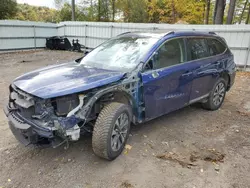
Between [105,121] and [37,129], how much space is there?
30.7 inches

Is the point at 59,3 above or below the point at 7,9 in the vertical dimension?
above

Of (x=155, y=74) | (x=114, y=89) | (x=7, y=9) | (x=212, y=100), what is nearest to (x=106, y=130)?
(x=114, y=89)

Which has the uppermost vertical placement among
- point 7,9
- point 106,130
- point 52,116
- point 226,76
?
point 7,9

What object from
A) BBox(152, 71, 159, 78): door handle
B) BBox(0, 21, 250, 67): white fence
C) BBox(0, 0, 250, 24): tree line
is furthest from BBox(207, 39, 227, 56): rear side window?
BBox(0, 0, 250, 24): tree line

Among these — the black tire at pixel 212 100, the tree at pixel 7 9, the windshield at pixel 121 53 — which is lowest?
the black tire at pixel 212 100

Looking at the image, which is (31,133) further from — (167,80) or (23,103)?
(167,80)

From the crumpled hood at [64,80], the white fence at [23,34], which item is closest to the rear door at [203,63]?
the crumpled hood at [64,80]

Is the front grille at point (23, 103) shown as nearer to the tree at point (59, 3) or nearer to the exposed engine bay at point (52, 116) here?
the exposed engine bay at point (52, 116)

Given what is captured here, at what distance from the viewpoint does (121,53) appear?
3.64 meters

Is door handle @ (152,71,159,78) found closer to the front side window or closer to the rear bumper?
the front side window

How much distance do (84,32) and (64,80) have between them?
42.3 ft

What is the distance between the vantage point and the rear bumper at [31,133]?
245 cm

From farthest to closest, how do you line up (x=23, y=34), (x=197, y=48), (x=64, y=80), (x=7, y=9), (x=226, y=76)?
(x=7, y=9)
(x=23, y=34)
(x=226, y=76)
(x=197, y=48)
(x=64, y=80)

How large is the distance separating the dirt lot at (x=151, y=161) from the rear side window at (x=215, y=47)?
5.00 ft
